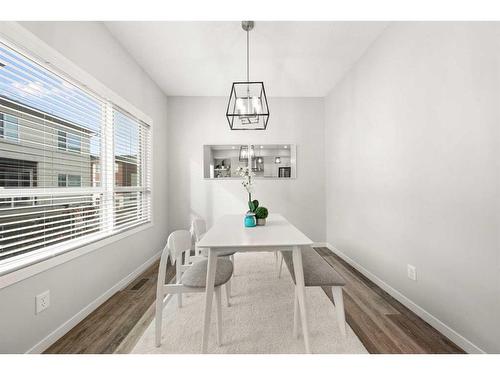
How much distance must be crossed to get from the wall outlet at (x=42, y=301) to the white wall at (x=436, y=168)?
2.77m

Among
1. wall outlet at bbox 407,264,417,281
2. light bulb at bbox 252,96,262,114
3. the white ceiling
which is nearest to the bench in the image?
wall outlet at bbox 407,264,417,281

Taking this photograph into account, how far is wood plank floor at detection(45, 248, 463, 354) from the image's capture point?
4.69 feet

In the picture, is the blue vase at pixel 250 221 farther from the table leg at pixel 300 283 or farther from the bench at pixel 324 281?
the table leg at pixel 300 283

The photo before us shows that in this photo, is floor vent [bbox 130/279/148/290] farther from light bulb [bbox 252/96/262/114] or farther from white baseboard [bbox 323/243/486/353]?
white baseboard [bbox 323/243/486/353]

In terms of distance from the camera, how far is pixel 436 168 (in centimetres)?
163

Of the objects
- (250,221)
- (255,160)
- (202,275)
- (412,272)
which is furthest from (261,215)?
(255,160)

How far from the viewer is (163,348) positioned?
1405 millimetres

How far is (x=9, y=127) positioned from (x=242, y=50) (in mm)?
2192

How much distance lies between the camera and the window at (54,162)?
4.27ft

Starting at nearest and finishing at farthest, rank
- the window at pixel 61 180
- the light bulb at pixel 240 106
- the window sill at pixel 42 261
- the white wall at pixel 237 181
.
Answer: the window sill at pixel 42 261
the window at pixel 61 180
the light bulb at pixel 240 106
the white wall at pixel 237 181

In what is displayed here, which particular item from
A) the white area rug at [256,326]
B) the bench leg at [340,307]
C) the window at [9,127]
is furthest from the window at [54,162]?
the bench leg at [340,307]

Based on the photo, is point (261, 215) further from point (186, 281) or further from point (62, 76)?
point (62, 76)

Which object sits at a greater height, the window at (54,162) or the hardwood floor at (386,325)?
the window at (54,162)
